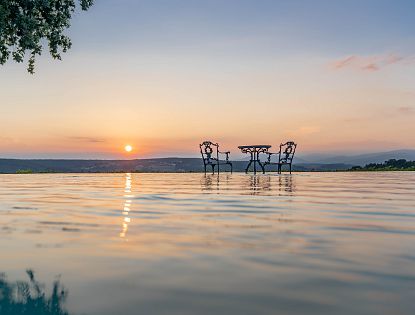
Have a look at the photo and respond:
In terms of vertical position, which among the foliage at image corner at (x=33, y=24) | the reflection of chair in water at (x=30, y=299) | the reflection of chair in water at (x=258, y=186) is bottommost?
the reflection of chair in water at (x=30, y=299)

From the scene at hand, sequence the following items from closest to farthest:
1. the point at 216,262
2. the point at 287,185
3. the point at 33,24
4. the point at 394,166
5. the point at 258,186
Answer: the point at 216,262
the point at 33,24
the point at 258,186
the point at 287,185
the point at 394,166

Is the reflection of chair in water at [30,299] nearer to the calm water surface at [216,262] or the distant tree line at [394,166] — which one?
the calm water surface at [216,262]

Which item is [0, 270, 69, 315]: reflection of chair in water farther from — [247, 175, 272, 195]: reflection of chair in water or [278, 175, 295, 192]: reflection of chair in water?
[278, 175, 295, 192]: reflection of chair in water

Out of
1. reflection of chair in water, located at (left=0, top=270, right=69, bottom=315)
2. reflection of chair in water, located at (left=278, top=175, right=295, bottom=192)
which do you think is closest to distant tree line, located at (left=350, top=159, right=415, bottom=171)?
reflection of chair in water, located at (left=278, top=175, right=295, bottom=192)

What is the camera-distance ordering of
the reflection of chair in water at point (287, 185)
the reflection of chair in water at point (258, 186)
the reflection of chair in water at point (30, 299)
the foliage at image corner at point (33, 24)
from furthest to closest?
the reflection of chair in water at point (287, 185) → the reflection of chair in water at point (258, 186) → the foliage at image corner at point (33, 24) → the reflection of chair in water at point (30, 299)

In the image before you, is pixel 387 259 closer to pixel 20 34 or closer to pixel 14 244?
pixel 14 244

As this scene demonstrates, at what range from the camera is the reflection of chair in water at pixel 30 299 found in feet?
9.53

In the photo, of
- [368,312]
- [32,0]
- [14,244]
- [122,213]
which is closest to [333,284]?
[368,312]

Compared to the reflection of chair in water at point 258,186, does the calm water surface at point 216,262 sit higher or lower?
lower

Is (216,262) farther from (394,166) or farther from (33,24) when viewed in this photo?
(394,166)

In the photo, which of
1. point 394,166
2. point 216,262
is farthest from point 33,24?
point 394,166

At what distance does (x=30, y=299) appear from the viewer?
3.12 metres

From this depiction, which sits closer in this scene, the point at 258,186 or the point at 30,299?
the point at 30,299

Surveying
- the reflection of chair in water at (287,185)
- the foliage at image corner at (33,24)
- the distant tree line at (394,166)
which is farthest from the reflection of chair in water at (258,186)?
the distant tree line at (394,166)
